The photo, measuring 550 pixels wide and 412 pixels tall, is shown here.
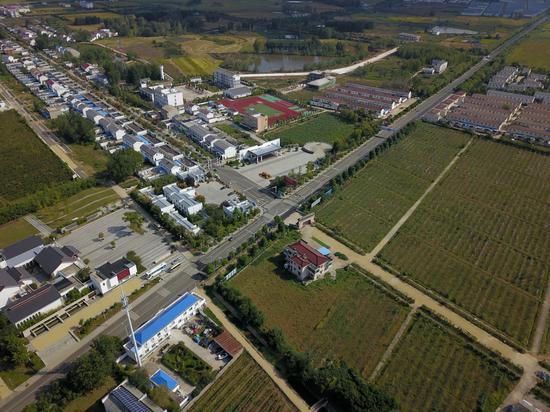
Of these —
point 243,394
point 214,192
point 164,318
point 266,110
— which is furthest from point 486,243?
point 266,110

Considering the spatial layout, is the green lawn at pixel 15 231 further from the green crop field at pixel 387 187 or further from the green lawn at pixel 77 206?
the green crop field at pixel 387 187

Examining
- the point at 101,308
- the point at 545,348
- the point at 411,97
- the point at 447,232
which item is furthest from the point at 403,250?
the point at 411,97

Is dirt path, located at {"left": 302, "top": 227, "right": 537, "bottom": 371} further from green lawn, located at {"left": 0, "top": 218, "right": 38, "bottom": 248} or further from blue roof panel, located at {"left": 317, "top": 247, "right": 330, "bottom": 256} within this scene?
green lawn, located at {"left": 0, "top": 218, "right": 38, "bottom": 248}

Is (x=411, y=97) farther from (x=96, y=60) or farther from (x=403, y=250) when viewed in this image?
(x=96, y=60)

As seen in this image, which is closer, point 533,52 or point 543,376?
point 543,376

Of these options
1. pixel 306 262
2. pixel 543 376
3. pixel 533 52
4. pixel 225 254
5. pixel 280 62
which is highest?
pixel 533 52

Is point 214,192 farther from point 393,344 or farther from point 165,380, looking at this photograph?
point 393,344

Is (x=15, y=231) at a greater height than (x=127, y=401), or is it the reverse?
(x=127, y=401)
